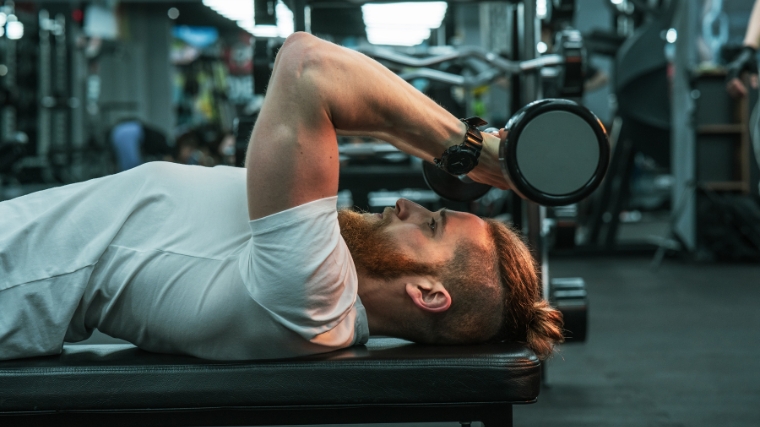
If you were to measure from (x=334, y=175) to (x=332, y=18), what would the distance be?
9.61 feet

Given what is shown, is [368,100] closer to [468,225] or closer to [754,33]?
[468,225]

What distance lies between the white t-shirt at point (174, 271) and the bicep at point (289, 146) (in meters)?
0.03

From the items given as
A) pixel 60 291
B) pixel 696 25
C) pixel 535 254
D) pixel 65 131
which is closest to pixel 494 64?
pixel 535 254

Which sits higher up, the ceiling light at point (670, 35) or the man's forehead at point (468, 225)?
the ceiling light at point (670, 35)

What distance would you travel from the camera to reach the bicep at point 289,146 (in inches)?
42.3

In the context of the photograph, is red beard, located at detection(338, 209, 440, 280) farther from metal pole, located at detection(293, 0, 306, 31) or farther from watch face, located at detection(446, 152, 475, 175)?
metal pole, located at detection(293, 0, 306, 31)

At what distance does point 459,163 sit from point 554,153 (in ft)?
0.50

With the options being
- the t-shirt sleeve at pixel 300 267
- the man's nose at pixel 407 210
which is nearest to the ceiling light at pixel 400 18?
the man's nose at pixel 407 210

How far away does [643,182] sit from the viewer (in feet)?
34.4

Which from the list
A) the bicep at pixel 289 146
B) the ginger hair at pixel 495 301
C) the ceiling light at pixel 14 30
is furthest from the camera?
the ceiling light at pixel 14 30

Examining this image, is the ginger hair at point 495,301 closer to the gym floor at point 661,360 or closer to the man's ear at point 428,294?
the man's ear at point 428,294

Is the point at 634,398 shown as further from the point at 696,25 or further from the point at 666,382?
the point at 696,25

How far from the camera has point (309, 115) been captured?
1083mm

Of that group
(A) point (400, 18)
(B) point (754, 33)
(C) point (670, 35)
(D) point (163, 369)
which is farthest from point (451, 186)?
(C) point (670, 35)
